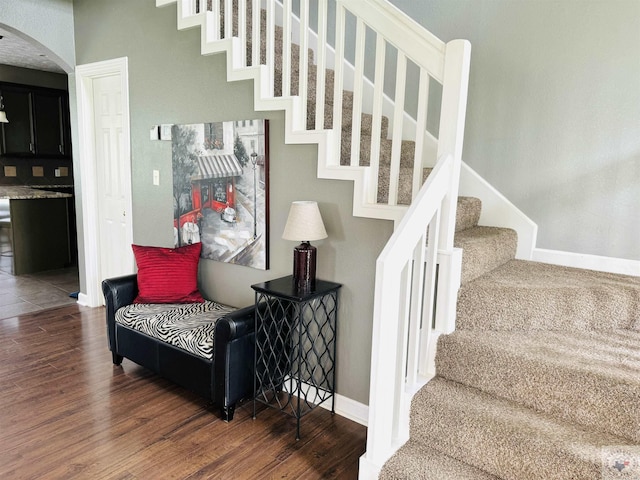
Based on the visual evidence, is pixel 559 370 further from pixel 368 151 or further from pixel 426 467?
pixel 368 151

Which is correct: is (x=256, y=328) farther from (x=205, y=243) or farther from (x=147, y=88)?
(x=147, y=88)

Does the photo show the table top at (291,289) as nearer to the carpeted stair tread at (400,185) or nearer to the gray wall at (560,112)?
the carpeted stair tread at (400,185)

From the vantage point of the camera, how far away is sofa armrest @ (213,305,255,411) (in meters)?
2.38

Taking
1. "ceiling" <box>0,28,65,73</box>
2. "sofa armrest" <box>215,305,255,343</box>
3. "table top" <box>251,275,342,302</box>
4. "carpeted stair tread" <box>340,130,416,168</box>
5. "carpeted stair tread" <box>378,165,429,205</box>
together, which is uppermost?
"ceiling" <box>0,28,65,73</box>

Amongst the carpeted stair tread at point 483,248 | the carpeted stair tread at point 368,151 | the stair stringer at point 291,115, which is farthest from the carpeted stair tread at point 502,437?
the carpeted stair tread at point 368,151

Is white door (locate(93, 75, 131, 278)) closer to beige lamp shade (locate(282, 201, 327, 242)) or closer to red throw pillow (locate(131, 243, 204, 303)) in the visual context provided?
red throw pillow (locate(131, 243, 204, 303))

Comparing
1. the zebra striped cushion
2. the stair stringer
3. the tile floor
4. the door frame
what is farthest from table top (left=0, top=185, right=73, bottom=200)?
the stair stringer

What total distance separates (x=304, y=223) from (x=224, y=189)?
3.00 feet

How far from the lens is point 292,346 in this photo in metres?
2.46

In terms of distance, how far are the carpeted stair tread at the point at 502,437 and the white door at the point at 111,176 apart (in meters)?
2.97

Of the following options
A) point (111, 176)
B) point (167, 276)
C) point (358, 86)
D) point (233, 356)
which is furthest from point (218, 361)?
point (111, 176)

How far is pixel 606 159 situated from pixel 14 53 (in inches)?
250

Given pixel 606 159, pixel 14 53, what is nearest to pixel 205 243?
pixel 606 159

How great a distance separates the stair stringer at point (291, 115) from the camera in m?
2.33
